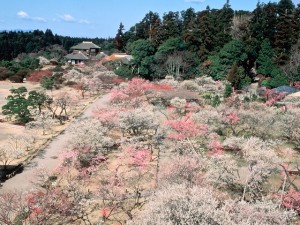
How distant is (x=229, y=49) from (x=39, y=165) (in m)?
31.8

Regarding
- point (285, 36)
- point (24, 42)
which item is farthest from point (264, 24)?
point (24, 42)

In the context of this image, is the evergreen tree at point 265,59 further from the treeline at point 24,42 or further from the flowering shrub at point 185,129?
the treeline at point 24,42

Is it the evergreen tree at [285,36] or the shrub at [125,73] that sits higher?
the evergreen tree at [285,36]

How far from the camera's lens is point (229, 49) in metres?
47.8

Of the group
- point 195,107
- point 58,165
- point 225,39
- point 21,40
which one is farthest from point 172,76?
point 21,40

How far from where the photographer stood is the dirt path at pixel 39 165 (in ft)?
67.4

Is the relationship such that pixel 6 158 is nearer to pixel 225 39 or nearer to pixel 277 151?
pixel 277 151

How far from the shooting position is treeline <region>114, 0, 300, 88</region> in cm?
4803

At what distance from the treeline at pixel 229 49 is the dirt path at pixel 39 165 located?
77.8ft

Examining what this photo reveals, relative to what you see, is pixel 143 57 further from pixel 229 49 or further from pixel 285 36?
pixel 285 36

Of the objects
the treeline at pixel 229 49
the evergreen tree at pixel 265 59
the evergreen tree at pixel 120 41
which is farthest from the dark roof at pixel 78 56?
the evergreen tree at pixel 265 59

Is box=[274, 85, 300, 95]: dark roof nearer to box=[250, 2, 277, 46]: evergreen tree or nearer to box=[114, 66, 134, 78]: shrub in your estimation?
box=[250, 2, 277, 46]: evergreen tree

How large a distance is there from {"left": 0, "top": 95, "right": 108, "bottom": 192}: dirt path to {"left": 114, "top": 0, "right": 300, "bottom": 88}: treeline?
2371 cm

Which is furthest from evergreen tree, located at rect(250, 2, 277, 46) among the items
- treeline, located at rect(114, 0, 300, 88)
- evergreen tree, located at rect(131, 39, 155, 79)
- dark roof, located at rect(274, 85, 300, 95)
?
evergreen tree, located at rect(131, 39, 155, 79)
